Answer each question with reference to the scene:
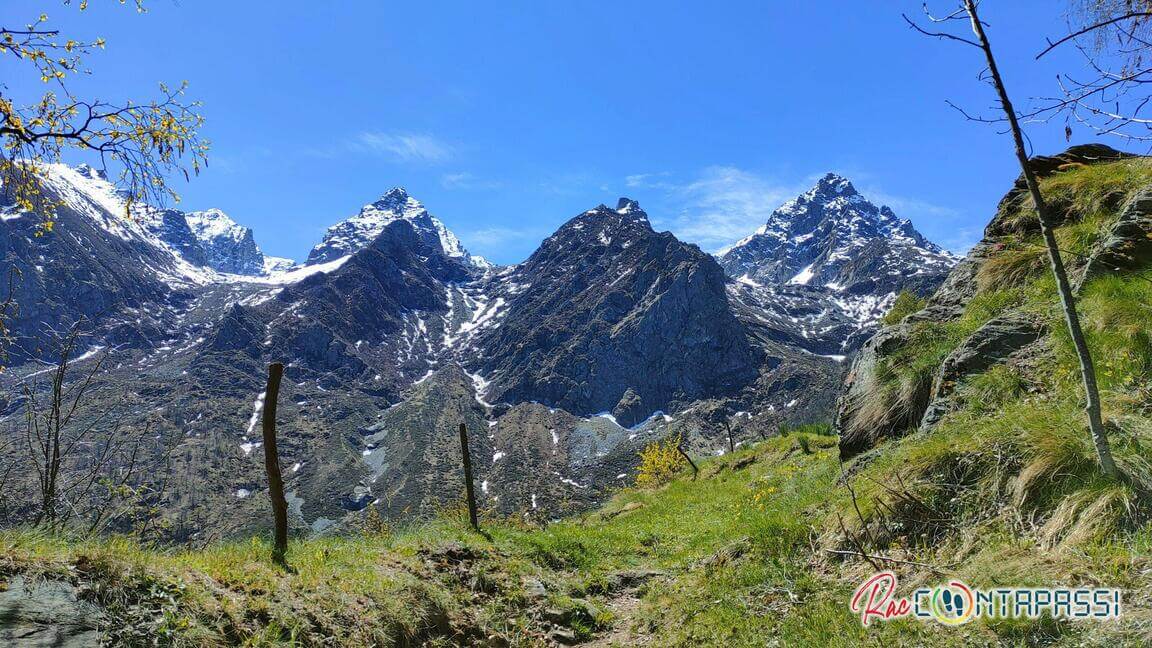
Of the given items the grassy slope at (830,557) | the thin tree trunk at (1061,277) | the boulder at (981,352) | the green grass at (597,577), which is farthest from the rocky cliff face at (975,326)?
the thin tree trunk at (1061,277)

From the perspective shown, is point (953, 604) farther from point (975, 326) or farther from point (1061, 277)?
point (975, 326)

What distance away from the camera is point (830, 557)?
887 centimetres

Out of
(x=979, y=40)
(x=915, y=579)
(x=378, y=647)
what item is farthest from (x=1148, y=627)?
(x=378, y=647)

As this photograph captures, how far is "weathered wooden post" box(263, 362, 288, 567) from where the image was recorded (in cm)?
984

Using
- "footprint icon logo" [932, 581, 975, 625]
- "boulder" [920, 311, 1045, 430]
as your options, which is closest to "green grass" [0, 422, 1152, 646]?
"footprint icon logo" [932, 581, 975, 625]

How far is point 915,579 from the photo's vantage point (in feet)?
23.3

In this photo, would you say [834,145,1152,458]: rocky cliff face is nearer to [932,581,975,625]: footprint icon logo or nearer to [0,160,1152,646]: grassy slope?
[0,160,1152,646]: grassy slope

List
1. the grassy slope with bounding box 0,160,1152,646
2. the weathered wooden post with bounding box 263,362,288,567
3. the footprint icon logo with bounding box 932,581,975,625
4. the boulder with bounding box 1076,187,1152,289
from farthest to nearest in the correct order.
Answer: the boulder with bounding box 1076,187,1152,289
the weathered wooden post with bounding box 263,362,288,567
the grassy slope with bounding box 0,160,1152,646
the footprint icon logo with bounding box 932,581,975,625

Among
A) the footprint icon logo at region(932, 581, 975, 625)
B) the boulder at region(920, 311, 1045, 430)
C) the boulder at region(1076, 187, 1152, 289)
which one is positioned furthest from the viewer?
the boulder at region(1076, 187, 1152, 289)

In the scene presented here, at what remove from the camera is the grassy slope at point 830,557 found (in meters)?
6.38

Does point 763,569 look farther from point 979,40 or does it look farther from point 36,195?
point 36,195

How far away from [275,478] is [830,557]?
33.6 feet

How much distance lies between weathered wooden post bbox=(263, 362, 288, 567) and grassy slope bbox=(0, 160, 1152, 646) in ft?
1.07

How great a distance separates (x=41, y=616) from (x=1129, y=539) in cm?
1145
